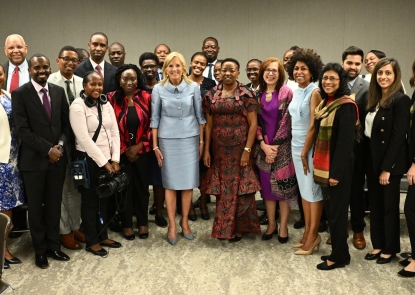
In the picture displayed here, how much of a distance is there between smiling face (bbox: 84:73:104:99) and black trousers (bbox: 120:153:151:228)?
62 cm

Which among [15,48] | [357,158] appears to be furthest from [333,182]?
[15,48]

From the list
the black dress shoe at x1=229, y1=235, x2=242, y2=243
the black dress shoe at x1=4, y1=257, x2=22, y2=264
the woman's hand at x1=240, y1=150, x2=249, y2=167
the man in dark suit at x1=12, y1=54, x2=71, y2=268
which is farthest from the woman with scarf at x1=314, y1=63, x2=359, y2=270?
the black dress shoe at x1=4, y1=257, x2=22, y2=264

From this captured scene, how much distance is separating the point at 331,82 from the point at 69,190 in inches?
92.3

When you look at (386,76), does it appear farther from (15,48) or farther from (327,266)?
(15,48)

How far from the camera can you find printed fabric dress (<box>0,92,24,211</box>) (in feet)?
10.1

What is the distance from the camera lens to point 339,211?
2.99 metres

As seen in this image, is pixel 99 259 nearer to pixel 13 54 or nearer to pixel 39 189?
pixel 39 189

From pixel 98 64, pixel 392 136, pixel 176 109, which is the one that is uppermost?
pixel 98 64

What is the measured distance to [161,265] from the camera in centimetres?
324

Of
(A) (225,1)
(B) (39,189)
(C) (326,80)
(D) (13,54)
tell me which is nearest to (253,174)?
(C) (326,80)

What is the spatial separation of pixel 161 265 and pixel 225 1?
188 inches

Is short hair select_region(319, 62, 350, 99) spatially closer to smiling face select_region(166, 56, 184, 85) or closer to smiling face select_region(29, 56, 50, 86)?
smiling face select_region(166, 56, 184, 85)

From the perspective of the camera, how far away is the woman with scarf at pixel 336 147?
2.85 m

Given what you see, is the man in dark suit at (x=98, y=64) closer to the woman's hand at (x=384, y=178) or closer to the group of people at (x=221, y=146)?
the group of people at (x=221, y=146)
